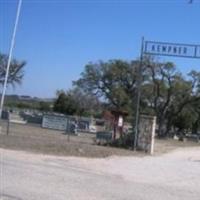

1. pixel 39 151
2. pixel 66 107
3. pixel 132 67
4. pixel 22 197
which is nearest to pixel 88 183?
pixel 22 197

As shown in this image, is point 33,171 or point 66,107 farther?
point 66,107

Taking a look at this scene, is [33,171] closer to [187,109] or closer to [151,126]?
[151,126]

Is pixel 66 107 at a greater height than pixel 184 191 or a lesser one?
greater

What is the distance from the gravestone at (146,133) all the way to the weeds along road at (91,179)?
744 cm

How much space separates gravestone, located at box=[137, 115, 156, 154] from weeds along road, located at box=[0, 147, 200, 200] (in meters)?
7.44

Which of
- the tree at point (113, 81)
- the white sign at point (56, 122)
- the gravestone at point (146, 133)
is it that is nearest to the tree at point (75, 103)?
the tree at point (113, 81)

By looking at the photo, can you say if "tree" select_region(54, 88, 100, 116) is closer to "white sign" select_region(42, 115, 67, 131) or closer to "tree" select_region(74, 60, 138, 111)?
"tree" select_region(74, 60, 138, 111)

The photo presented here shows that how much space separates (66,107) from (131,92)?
39.6 meters

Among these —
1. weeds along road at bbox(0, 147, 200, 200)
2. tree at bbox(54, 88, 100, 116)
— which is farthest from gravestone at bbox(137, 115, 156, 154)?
tree at bbox(54, 88, 100, 116)

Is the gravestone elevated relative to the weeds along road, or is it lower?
elevated

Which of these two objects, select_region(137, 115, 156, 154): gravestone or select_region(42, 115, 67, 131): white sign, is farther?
select_region(42, 115, 67, 131): white sign

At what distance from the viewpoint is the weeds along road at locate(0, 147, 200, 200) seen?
11844 millimetres

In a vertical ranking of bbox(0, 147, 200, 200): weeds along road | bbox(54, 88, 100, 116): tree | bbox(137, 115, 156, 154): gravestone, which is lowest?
bbox(0, 147, 200, 200): weeds along road

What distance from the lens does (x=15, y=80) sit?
92000mm
